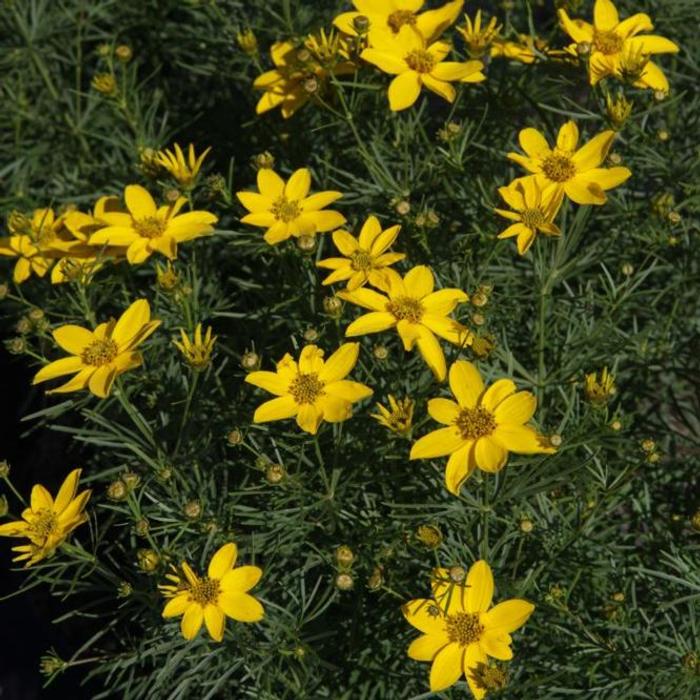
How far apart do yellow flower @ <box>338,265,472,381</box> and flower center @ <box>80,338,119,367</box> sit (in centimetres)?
51

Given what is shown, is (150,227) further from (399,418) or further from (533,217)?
(533,217)

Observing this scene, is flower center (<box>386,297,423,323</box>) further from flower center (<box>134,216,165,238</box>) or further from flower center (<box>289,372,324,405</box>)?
flower center (<box>134,216,165,238</box>)

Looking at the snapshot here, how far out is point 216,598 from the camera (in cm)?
171

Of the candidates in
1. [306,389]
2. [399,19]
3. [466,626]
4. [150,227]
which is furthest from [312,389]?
[399,19]

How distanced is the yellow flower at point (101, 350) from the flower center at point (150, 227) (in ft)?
0.86

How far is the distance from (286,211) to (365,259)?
0.27 meters

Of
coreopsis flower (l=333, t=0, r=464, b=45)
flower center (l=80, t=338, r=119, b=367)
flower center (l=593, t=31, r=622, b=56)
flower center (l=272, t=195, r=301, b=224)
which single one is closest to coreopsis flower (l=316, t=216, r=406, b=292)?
flower center (l=272, t=195, r=301, b=224)

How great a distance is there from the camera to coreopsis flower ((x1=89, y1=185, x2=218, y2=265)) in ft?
6.95

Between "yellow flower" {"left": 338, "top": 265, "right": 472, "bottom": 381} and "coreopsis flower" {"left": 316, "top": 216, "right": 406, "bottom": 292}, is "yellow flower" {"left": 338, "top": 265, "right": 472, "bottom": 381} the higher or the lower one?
the lower one

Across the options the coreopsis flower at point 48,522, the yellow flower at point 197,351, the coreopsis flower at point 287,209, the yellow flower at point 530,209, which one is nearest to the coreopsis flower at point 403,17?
the coreopsis flower at point 287,209

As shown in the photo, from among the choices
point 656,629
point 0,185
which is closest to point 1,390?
point 0,185

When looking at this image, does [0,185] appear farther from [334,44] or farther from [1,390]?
[334,44]

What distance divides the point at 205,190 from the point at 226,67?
0.94m

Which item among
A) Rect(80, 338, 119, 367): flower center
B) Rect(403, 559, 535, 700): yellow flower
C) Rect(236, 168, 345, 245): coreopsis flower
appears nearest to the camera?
Rect(403, 559, 535, 700): yellow flower
